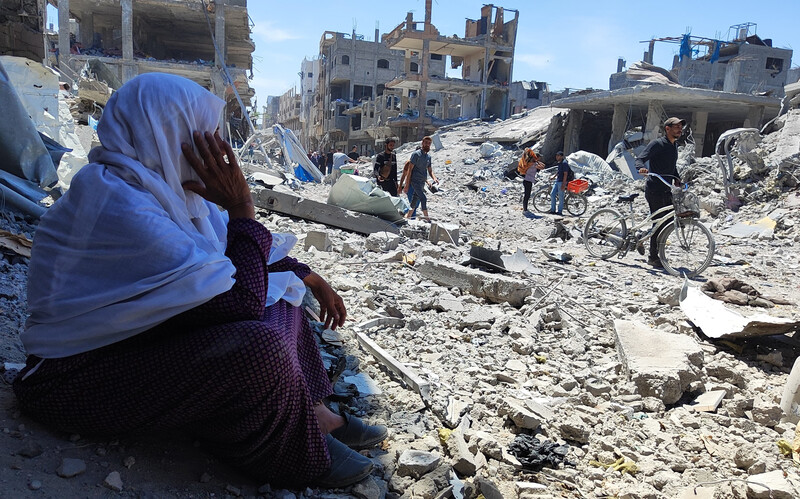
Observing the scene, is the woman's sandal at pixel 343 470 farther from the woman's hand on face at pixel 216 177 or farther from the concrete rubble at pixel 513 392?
the woman's hand on face at pixel 216 177

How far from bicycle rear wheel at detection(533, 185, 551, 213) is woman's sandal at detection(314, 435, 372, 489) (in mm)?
11601

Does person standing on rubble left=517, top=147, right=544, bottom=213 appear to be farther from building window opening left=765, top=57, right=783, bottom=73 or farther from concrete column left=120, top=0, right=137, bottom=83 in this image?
building window opening left=765, top=57, right=783, bottom=73

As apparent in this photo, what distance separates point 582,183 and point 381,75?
35.4 m

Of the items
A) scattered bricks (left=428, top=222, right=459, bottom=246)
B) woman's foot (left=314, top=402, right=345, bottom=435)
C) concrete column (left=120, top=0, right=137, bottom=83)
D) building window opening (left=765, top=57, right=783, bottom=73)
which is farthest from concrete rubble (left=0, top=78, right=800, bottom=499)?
building window opening (left=765, top=57, right=783, bottom=73)

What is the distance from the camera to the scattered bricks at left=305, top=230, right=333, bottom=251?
252 inches

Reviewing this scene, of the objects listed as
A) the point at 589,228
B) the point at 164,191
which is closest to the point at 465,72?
the point at 589,228

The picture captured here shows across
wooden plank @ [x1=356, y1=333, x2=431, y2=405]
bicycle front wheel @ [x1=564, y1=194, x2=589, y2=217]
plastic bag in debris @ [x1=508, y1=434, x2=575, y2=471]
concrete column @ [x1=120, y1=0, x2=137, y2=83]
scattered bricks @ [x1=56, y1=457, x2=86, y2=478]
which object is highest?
concrete column @ [x1=120, y1=0, x2=137, y2=83]

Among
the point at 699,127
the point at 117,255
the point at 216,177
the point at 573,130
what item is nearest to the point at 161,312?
the point at 117,255

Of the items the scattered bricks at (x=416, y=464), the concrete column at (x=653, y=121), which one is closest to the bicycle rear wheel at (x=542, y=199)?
the concrete column at (x=653, y=121)

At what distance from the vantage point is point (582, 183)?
12086mm

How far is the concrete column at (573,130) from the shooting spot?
18734 millimetres

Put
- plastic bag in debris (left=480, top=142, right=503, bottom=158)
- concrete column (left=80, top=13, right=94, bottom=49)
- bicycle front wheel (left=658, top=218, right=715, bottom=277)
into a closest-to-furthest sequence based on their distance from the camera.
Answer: bicycle front wheel (left=658, top=218, right=715, bottom=277) → plastic bag in debris (left=480, top=142, right=503, bottom=158) → concrete column (left=80, top=13, right=94, bottom=49)

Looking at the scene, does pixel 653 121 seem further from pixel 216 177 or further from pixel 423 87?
pixel 423 87

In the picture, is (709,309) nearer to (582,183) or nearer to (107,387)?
(107,387)
